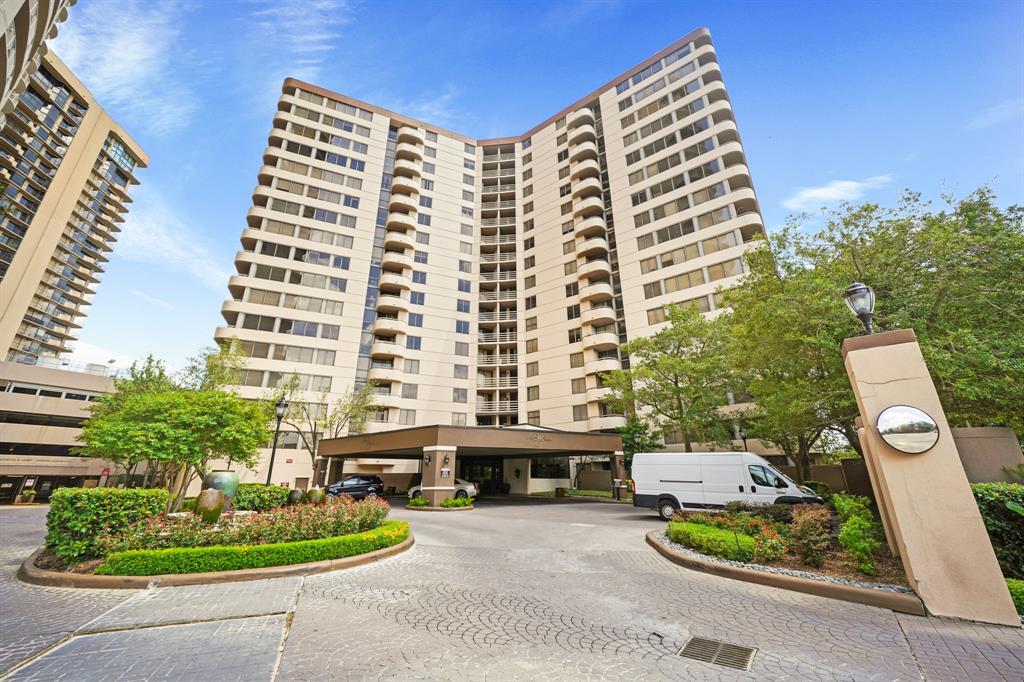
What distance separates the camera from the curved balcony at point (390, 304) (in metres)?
44.4

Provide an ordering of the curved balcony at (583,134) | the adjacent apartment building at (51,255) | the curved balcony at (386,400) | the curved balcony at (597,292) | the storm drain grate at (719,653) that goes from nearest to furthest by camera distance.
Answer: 1. the storm drain grate at (719,653)
2. the adjacent apartment building at (51,255)
3. the curved balcony at (386,400)
4. the curved balcony at (597,292)
5. the curved balcony at (583,134)

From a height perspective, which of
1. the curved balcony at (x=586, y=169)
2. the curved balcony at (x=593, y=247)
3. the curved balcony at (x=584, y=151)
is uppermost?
the curved balcony at (x=584, y=151)

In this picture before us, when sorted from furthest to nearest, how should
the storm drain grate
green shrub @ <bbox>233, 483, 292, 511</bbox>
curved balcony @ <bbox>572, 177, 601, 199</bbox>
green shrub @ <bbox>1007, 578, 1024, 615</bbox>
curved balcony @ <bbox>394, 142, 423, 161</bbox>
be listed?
curved balcony @ <bbox>394, 142, 423, 161</bbox>, curved balcony @ <bbox>572, 177, 601, 199</bbox>, green shrub @ <bbox>233, 483, 292, 511</bbox>, green shrub @ <bbox>1007, 578, 1024, 615</bbox>, the storm drain grate

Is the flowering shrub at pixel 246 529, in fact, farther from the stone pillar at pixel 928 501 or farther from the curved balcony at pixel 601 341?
the curved balcony at pixel 601 341

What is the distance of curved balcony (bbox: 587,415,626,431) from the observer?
38.9 meters

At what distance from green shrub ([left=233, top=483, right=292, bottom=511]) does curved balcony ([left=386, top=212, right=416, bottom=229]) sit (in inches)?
1431

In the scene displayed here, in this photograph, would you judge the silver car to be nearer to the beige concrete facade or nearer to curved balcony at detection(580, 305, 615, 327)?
curved balcony at detection(580, 305, 615, 327)

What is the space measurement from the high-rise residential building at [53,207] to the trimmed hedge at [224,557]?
169ft

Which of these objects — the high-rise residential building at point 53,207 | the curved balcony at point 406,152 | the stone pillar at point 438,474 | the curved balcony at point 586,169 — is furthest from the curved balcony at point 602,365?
the high-rise residential building at point 53,207

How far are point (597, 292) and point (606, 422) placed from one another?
45.0 ft

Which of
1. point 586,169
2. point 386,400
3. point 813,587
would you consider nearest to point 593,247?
point 586,169

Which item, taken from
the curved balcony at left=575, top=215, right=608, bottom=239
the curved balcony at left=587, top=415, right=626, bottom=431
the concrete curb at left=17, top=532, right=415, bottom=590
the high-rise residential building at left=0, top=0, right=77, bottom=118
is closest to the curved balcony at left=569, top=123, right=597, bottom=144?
the curved balcony at left=575, top=215, right=608, bottom=239

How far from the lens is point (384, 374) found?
41.7 m

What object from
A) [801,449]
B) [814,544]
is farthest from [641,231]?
[814,544]
